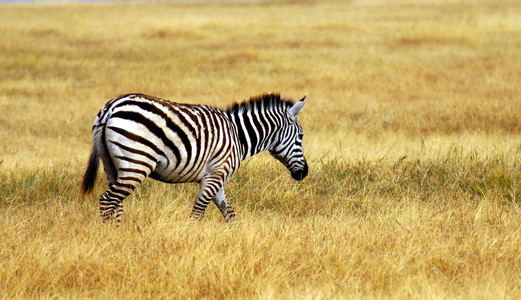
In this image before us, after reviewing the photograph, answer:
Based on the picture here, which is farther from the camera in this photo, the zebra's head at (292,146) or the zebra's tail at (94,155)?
the zebra's head at (292,146)

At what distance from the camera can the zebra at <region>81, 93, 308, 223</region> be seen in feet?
21.2

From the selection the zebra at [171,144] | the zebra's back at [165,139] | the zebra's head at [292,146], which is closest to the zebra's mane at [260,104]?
the zebra at [171,144]

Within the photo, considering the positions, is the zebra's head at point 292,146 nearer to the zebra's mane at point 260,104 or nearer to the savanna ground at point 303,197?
the zebra's mane at point 260,104

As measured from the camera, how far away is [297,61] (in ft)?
70.8

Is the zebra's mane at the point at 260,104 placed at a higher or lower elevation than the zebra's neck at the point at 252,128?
higher

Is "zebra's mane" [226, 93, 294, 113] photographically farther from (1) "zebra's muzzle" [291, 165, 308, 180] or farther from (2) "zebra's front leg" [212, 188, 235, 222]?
(2) "zebra's front leg" [212, 188, 235, 222]

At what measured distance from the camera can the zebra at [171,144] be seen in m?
6.47

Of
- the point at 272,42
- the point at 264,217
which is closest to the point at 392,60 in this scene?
the point at 272,42

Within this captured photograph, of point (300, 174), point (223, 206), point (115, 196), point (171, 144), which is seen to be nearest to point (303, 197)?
point (300, 174)

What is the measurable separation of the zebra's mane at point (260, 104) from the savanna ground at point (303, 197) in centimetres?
100

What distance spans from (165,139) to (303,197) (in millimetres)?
2125

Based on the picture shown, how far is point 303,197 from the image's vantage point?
8.18 m

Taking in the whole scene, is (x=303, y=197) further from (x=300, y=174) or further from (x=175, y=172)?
(x=175, y=172)

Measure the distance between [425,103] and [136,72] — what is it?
7.86 meters
